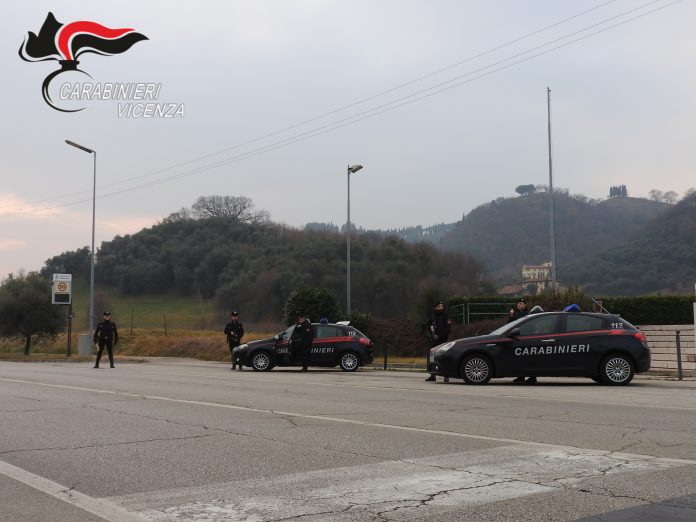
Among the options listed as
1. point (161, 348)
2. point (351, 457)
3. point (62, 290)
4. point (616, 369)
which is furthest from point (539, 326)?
point (62, 290)

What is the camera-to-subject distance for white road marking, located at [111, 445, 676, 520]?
208 inches

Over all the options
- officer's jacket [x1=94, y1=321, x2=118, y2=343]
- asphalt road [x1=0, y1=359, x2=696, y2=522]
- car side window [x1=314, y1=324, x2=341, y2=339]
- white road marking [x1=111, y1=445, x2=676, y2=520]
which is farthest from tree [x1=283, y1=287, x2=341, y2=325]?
white road marking [x1=111, y1=445, x2=676, y2=520]

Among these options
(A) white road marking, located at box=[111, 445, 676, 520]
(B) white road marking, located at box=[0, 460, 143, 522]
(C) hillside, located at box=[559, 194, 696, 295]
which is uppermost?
(C) hillside, located at box=[559, 194, 696, 295]

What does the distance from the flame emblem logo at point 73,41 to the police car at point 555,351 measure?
843 inches

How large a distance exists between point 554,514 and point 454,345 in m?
10.8

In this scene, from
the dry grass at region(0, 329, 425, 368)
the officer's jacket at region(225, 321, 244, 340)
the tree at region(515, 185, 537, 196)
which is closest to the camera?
the officer's jacket at region(225, 321, 244, 340)

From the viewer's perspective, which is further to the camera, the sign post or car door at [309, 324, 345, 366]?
the sign post

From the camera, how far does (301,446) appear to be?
7.90m

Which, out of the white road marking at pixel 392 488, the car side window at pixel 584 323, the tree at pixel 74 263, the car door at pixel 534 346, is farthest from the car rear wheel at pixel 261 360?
the tree at pixel 74 263

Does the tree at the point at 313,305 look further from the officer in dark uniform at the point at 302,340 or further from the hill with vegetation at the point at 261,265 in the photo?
the hill with vegetation at the point at 261,265

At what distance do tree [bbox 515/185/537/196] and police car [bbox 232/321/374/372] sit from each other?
134242 mm

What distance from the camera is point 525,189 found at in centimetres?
16562

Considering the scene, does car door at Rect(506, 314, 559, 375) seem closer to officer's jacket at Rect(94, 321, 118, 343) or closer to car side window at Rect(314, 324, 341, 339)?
car side window at Rect(314, 324, 341, 339)

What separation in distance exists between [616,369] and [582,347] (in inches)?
31.8
